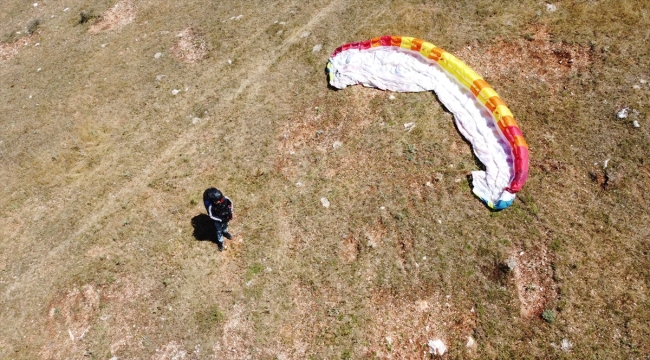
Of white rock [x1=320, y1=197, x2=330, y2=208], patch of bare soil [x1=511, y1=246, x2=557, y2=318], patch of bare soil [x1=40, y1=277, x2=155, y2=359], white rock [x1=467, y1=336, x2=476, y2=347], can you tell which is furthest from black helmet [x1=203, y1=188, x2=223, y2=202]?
patch of bare soil [x1=511, y1=246, x2=557, y2=318]

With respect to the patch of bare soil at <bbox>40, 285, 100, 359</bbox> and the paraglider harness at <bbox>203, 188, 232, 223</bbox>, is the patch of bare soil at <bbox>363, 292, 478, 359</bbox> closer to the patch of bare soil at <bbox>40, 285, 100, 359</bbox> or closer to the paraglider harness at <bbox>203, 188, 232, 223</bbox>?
the paraglider harness at <bbox>203, 188, 232, 223</bbox>

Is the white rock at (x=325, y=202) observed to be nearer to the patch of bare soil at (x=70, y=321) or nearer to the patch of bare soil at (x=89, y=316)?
the patch of bare soil at (x=89, y=316)

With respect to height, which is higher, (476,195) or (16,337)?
(476,195)

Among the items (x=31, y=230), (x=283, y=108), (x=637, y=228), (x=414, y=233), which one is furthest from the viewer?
(x=283, y=108)

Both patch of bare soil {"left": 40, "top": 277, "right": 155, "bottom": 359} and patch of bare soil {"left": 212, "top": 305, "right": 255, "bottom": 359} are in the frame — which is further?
patch of bare soil {"left": 40, "top": 277, "right": 155, "bottom": 359}

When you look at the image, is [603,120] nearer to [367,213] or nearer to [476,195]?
[476,195]

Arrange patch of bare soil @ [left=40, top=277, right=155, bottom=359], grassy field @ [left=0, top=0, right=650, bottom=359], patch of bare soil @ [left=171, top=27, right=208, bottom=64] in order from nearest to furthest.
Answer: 1. grassy field @ [left=0, top=0, right=650, bottom=359]
2. patch of bare soil @ [left=40, top=277, right=155, bottom=359]
3. patch of bare soil @ [left=171, top=27, right=208, bottom=64]

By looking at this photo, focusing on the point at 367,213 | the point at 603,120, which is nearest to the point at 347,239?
the point at 367,213
